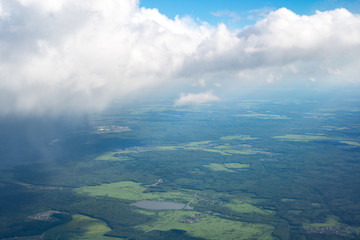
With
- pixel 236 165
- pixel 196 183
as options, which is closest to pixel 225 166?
pixel 236 165

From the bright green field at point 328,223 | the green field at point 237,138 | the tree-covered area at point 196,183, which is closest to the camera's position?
the bright green field at point 328,223

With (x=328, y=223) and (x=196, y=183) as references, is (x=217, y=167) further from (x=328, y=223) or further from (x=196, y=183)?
(x=328, y=223)

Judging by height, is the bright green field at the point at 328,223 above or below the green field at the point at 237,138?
below

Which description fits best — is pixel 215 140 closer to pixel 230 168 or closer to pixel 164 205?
pixel 230 168

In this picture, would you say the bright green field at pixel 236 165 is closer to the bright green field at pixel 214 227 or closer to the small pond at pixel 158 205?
the small pond at pixel 158 205

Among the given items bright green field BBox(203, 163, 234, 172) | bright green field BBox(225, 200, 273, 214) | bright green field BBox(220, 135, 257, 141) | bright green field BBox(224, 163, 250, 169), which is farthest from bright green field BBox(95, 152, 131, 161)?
bright green field BBox(225, 200, 273, 214)

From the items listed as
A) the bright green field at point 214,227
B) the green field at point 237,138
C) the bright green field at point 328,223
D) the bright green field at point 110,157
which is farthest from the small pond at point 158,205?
the green field at point 237,138
